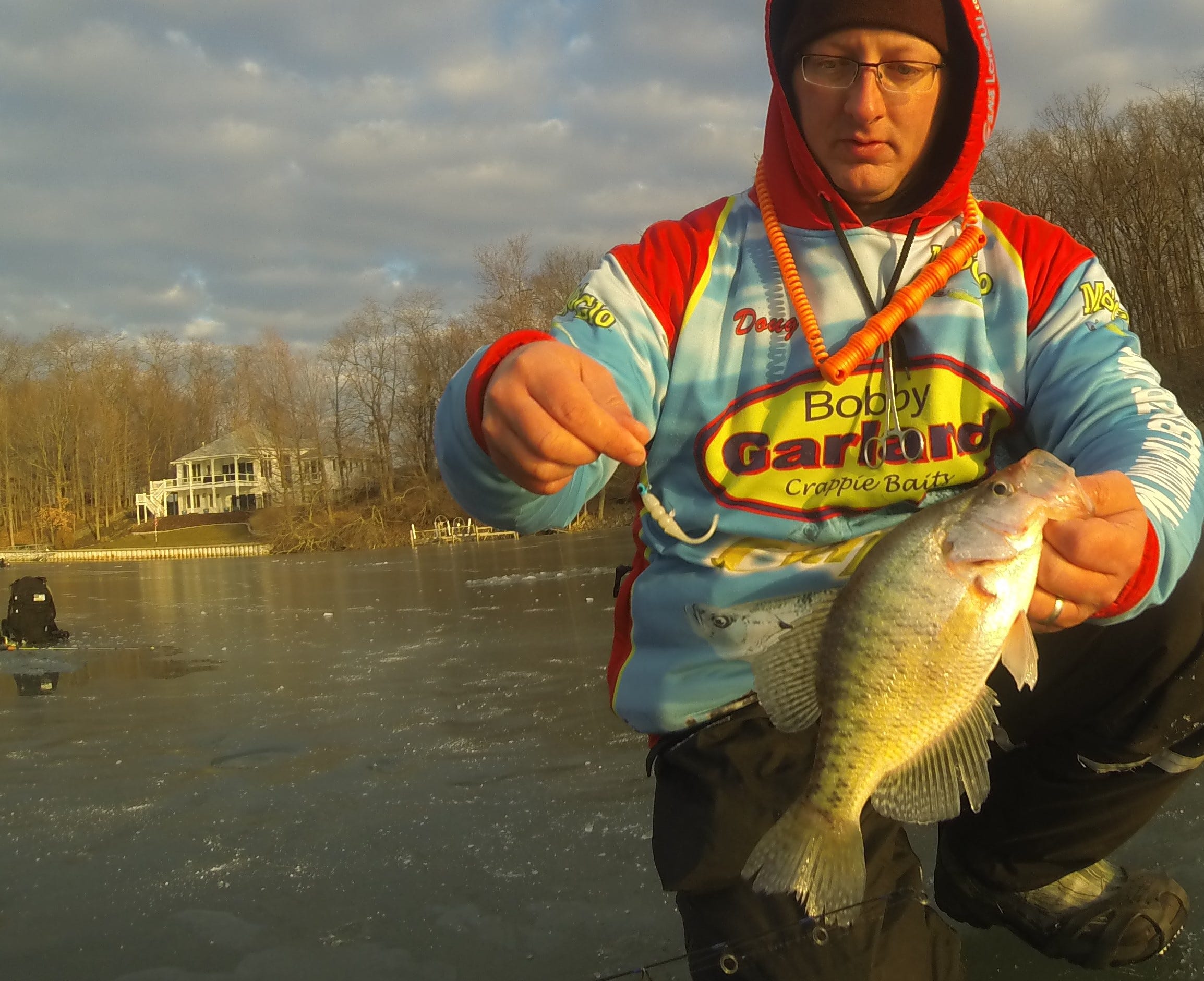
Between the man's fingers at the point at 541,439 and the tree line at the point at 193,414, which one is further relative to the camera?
the tree line at the point at 193,414

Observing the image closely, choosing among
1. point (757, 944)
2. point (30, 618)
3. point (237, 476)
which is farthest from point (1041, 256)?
point (237, 476)

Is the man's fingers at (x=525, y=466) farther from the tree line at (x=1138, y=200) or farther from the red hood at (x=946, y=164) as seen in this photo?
the tree line at (x=1138, y=200)

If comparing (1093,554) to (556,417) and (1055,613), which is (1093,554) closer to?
(1055,613)

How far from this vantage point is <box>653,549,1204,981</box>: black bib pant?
170cm

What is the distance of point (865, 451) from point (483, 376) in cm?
95

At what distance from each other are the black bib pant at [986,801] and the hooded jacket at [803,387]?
180 mm

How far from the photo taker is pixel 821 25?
85.7 inches

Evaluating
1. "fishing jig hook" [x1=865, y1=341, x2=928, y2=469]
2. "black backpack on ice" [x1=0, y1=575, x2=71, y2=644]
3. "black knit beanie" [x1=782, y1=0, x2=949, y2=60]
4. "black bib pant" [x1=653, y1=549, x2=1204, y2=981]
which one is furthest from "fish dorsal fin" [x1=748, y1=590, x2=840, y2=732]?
"black backpack on ice" [x1=0, y1=575, x2=71, y2=644]

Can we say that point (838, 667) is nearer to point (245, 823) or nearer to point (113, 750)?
point (245, 823)

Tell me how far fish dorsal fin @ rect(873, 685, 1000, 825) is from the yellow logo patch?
617mm

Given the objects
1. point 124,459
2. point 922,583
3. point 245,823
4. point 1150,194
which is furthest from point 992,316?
point 124,459

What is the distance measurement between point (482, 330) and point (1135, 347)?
43545mm

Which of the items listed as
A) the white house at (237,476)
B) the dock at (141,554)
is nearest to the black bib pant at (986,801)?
the dock at (141,554)

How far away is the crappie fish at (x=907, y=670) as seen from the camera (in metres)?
1.41
